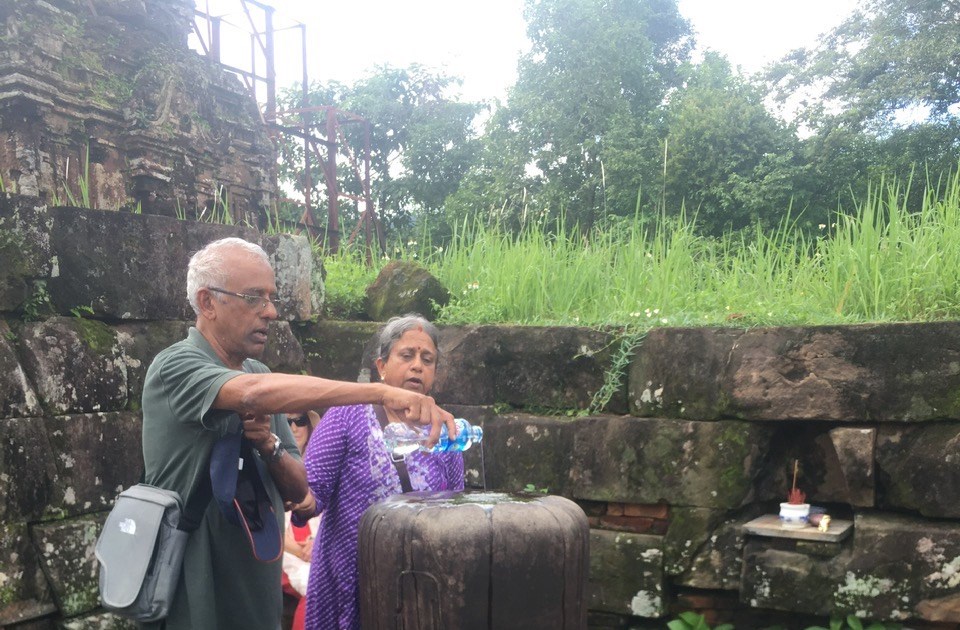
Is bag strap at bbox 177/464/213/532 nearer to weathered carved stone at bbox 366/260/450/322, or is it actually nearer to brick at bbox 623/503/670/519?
brick at bbox 623/503/670/519

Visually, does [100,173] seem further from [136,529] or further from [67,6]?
[136,529]

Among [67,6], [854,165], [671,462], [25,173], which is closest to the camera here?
[671,462]

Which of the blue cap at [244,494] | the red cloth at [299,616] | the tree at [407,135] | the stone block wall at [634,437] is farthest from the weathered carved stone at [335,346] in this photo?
the tree at [407,135]

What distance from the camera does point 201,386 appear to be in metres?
2.13

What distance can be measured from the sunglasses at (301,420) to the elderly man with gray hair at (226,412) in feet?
5.99

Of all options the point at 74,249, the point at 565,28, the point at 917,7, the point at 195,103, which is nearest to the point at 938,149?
the point at 917,7

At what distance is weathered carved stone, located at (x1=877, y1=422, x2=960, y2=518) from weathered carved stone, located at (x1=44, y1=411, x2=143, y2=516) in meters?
3.05

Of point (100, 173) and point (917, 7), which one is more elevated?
point (917, 7)

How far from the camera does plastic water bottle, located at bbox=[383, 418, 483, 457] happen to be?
261 centimetres

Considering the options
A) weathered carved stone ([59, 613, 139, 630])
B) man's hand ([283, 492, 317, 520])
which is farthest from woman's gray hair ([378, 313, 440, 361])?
weathered carved stone ([59, 613, 139, 630])

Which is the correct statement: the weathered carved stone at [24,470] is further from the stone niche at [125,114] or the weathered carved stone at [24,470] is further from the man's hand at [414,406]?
Answer: the stone niche at [125,114]

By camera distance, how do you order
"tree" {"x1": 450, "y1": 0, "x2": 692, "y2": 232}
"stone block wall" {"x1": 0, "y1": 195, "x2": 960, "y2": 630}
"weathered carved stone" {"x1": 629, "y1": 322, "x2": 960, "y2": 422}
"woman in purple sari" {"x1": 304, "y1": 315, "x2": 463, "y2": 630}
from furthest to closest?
"tree" {"x1": 450, "y1": 0, "x2": 692, "y2": 232} < "weathered carved stone" {"x1": 629, "y1": 322, "x2": 960, "y2": 422} < "stone block wall" {"x1": 0, "y1": 195, "x2": 960, "y2": 630} < "woman in purple sari" {"x1": 304, "y1": 315, "x2": 463, "y2": 630}

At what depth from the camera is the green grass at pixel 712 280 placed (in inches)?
159

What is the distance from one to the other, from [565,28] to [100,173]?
10286 mm
